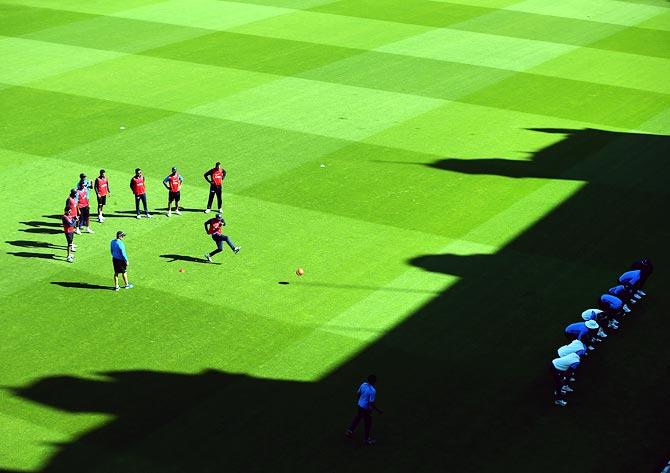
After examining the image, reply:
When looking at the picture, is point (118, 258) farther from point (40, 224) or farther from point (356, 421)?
point (356, 421)

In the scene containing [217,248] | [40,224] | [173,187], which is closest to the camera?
[217,248]

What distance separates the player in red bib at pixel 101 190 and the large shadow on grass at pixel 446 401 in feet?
28.7

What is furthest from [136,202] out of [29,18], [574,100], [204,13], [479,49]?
[29,18]

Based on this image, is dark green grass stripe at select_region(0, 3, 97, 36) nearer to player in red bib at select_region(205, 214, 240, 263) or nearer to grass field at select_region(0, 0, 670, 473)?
grass field at select_region(0, 0, 670, 473)

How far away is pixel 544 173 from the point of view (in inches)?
1348

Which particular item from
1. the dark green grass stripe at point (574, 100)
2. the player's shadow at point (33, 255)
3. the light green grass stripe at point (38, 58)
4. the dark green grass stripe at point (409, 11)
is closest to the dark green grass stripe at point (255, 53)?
the light green grass stripe at point (38, 58)

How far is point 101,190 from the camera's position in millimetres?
30047

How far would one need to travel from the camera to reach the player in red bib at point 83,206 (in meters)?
28.8

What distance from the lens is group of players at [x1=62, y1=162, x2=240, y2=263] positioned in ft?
89.9

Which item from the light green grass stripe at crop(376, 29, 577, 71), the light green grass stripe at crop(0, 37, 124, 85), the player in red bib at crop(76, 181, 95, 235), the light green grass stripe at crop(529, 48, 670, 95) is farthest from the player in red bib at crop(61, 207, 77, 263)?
the light green grass stripe at crop(529, 48, 670, 95)

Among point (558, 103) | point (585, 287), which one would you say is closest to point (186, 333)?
→ point (585, 287)

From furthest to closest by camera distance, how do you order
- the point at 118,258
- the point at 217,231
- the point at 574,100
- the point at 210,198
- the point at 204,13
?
the point at 204,13 → the point at 574,100 → the point at 210,198 → the point at 217,231 → the point at 118,258

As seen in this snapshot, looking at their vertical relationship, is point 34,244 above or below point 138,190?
below

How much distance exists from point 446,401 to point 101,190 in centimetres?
1313
